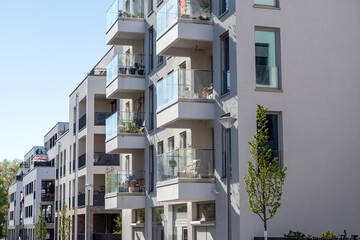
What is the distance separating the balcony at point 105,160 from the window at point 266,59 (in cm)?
2712

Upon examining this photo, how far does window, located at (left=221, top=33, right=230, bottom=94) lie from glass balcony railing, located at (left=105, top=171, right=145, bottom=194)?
1026 cm

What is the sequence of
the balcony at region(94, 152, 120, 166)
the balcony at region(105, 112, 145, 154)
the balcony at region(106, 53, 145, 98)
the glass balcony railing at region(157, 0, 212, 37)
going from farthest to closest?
the balcony at region(94, 152, 120, 166) → the balcony at region(106, 53, 145, 98) → the balcony at region(105, 112, 145, 154) → the glass balcony railing at region(157, 0, 212, 37)

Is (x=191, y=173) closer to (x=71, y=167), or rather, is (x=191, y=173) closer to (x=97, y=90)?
(x=97, y=90)

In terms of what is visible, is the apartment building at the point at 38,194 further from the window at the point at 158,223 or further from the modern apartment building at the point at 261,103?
the modern apartment building at the point at 261,103

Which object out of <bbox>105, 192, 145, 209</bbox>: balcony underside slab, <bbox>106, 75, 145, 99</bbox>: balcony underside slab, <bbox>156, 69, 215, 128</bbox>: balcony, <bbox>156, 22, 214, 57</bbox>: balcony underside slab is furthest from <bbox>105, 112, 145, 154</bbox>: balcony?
<bbox>156, 69, 215, 128</bbox>: balcony

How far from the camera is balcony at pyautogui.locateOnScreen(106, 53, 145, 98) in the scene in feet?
106

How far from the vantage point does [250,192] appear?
19.0 m

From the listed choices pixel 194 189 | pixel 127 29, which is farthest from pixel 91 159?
pixel 194 189

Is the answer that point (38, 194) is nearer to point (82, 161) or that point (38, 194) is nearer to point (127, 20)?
point (82, 161)

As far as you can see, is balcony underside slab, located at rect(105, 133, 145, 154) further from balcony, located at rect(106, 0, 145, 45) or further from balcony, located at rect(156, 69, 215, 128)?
balcony, located at rect(156, 69, 215, 128)

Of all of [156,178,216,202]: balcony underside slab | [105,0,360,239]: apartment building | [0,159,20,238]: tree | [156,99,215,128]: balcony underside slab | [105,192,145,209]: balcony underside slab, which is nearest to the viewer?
[105,0,360,239]: apartment building

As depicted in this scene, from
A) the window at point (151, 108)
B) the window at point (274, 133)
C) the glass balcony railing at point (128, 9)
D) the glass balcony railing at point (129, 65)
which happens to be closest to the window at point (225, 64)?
the window at point (274, 133)

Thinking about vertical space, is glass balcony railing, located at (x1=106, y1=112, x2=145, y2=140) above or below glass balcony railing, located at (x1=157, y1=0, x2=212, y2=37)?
below

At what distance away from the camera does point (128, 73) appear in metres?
32.4
